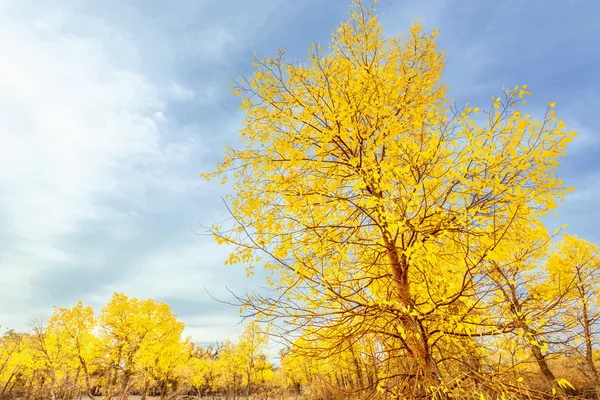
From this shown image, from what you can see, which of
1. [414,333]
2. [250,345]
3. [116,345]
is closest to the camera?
[414,333]

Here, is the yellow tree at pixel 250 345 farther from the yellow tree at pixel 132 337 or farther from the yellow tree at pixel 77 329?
the yellow tree at pixel 77 329

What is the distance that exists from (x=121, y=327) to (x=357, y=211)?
24077 millimetres

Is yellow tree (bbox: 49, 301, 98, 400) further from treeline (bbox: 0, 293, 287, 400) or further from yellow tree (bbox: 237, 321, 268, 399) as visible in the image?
yellow tree (bbox: 237, 321, 268, 399)

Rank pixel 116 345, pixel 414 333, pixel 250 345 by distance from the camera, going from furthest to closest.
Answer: pixel 250 345 → pixel 116 345 → pixel 414 333

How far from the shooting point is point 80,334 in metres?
21.1

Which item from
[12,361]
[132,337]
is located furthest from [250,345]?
[12,361]

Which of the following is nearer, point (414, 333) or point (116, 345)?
point (414, 333)

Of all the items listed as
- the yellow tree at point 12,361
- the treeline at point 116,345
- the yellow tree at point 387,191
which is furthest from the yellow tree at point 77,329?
the yellow tree at point 387,191

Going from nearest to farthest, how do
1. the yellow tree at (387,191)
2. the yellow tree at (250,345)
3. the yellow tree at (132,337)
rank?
the yellow tree at (387,191)
the yellow tree at (132,337)
the yellow tree at (250,345)

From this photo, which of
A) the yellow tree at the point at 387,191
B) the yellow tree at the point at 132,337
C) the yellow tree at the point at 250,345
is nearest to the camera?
the yellow tree at the point at 387,191

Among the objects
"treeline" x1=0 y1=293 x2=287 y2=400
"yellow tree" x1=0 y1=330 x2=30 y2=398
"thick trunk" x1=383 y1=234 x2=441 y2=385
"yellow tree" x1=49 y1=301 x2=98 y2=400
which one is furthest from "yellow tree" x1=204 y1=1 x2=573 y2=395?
"yellow tree" x1=0 y1=330 x2=30 y2=398

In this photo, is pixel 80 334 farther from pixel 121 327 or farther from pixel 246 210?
pixel 246 210

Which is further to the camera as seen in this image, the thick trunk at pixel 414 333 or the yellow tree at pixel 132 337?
the yellow tree at pixel 132 337

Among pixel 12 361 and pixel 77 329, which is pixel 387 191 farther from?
pixel 12 361
